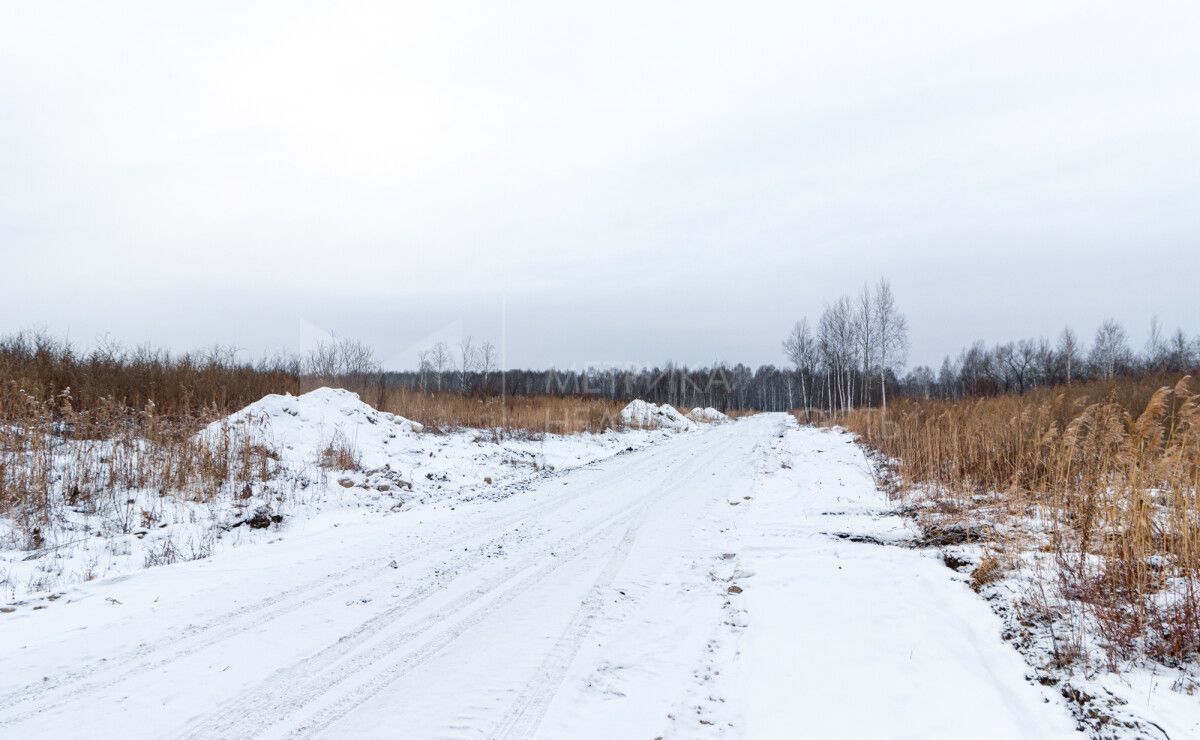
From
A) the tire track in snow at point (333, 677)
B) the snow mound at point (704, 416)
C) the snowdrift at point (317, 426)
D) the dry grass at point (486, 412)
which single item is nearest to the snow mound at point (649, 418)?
the dry grass at point (486, 412)

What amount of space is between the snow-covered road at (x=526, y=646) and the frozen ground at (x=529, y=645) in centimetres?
2

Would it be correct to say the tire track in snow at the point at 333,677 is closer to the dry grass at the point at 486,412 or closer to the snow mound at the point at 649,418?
the dry grass at the point at 486,412

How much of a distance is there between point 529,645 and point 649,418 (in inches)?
1174

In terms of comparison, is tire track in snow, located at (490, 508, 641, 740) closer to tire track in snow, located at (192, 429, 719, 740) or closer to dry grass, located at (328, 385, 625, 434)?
tire track in snow, located at (192, 429, 719, 740)

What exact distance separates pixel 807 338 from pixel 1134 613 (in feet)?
181

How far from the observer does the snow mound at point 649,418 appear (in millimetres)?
32031

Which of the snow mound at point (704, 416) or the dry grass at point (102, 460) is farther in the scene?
the snow mound at point (704, 416)

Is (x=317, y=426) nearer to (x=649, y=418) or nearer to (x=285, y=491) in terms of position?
(x=285, y=491)

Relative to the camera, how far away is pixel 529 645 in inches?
171

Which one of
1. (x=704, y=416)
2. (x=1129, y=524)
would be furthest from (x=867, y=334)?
(x=1129, y=524)

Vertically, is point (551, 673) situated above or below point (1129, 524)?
below

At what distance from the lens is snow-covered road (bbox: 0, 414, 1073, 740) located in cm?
334

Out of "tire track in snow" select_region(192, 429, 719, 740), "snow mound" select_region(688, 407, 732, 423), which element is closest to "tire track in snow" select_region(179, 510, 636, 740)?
"tire track in snow" select_region(192, 429, 719, 740)

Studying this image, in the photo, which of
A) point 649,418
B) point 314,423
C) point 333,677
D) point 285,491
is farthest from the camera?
point 649,418
